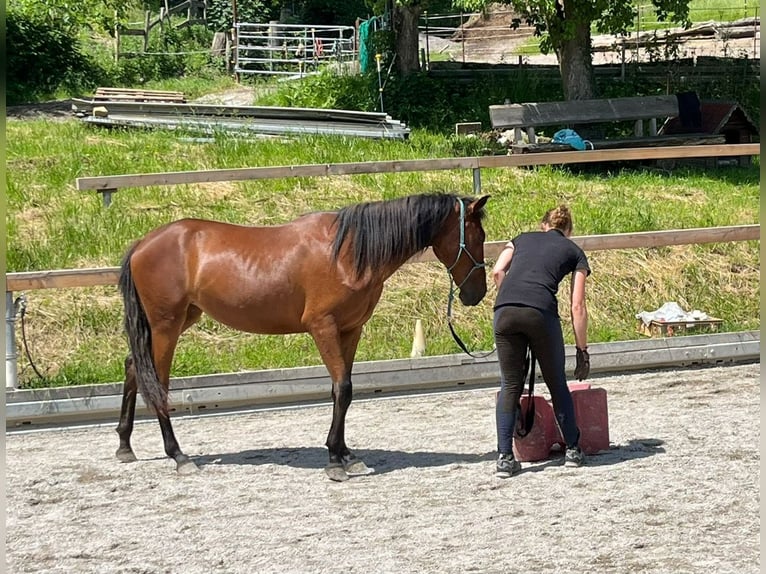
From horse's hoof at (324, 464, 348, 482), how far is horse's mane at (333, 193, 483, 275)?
3.97 feet

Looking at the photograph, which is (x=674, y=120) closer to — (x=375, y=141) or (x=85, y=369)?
(x=375, y=141)

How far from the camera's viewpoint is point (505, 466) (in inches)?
247

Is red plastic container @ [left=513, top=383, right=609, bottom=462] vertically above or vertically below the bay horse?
below

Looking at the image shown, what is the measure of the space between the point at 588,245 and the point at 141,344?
13.8 feet

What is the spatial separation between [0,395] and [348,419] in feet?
16.7

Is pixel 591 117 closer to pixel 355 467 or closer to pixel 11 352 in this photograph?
pixel 11 352

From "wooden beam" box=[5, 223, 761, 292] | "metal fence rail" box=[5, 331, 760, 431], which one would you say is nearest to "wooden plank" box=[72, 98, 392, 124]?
"wooden beam" box=[5, 223, 761, 292]

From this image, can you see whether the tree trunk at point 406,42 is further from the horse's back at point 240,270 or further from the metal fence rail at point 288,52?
the horse's back at point 240,270

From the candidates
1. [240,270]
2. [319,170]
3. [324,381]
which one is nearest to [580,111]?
[319,170]

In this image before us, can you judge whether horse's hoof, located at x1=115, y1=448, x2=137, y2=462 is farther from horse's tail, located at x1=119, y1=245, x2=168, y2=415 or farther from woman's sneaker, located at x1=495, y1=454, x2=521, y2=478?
woman's sneaker, located at x1=495, y1=454, x2=521, y2=478

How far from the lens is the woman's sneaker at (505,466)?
247 inches

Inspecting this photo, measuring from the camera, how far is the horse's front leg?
6555 millimetres

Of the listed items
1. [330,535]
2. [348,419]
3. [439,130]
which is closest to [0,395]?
[330,535]

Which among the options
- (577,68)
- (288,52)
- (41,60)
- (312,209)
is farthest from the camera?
(288,52)
